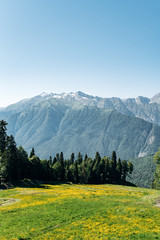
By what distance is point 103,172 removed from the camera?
11650cm

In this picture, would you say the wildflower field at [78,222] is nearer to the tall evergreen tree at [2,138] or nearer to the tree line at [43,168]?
the tree line at [43,168]

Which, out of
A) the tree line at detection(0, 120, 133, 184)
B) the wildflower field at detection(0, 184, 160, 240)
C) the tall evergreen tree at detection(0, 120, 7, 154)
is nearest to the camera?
the wildflower field at detection(0, 184, 160, 240)

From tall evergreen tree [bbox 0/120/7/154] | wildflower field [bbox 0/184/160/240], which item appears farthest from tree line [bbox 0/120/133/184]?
wildflower field [bbox 0/184/160/240]

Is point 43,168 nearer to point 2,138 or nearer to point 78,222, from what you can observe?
point 2,138

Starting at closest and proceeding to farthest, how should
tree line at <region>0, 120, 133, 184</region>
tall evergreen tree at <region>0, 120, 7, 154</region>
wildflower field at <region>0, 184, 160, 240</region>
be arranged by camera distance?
wildflower field at <region>0, 184, 160, 240</region> → tree line at <region>0, 120, 133, 184</region> → tall evergreen tree at <region>0, 120, 7, 154</region>

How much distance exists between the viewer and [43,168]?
322 feet

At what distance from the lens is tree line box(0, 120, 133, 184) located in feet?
241

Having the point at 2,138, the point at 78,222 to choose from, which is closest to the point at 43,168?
the point at 2,138

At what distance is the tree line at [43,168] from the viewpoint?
73.4 metres

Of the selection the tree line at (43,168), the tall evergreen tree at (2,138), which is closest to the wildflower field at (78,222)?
the tree line at (43,168)

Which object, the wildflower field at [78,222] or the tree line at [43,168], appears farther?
the tree line at [43,168]

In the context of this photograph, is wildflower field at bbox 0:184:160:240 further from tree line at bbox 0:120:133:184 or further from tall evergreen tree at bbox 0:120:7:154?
tall evergreen tree at bbox 0:120:7:154

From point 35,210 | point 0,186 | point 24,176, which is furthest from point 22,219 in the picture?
point 24,176

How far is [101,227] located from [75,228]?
3644 mm
